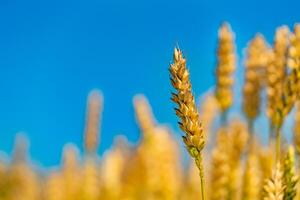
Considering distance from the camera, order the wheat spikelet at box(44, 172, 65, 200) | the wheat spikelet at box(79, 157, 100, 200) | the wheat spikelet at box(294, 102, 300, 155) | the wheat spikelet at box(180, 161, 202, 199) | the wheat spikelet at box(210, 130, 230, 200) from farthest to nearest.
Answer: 1. the wheat spikelet at box(44, 172, 65, 200)
2. the wheat spikelet at box(79, 157, 100, 200)
3. the wheat spikelet at box(180, 161, 202, 199)
4. the wheat spikelet at box(210, 130, 230, 200)
5. the wheat spikelet at box(294, 102, 300, 155)

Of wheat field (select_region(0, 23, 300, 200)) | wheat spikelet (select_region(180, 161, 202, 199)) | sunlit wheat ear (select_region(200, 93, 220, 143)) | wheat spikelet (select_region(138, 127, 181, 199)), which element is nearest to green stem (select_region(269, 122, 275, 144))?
wheat field (select_region(0, 23, 300, 200))

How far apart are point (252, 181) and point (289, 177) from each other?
54.4 inches

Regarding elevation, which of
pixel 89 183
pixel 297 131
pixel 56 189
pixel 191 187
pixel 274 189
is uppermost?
pixel 56 189

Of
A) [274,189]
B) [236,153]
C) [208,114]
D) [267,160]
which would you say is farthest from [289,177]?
[208,114]

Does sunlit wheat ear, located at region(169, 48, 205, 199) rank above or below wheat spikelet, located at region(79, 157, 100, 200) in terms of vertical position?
below

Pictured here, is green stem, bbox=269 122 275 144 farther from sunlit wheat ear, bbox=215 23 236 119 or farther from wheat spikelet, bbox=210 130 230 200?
sunlit wheat ear, bbox=215 23 236 119

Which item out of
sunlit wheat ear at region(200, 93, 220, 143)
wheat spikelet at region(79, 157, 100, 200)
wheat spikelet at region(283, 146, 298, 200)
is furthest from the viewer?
wheat spikelet at region(79, 157, 100, 200)

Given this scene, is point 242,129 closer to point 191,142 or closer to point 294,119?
point 294,119

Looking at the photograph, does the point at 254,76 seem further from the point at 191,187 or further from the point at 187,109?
the point at 187,109

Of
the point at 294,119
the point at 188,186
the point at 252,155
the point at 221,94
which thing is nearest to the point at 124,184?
the point at 188,186

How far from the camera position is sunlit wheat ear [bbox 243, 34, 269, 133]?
197 inches

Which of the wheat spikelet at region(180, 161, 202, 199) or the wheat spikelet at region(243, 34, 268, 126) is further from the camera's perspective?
the wheat spikelet at region(180, 161, 202, 199)

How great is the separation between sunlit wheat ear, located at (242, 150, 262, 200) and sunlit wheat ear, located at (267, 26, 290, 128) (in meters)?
0.29

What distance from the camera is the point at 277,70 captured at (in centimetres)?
392
